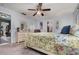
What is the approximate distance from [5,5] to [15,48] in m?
0.77

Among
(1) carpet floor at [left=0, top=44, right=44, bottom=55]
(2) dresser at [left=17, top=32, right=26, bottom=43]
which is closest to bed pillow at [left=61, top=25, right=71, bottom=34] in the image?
(1) carpet floor at [left=0, top=44, right=44, bottom=55]

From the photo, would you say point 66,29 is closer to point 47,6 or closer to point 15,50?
point 47,6

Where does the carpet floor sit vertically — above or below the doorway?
below

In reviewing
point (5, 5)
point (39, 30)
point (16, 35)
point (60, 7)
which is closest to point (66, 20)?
point (60, 7)

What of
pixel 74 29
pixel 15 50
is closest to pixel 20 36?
pixel 15 50

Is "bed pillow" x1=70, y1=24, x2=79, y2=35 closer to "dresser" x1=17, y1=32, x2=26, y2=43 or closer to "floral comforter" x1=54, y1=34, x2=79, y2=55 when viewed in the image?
"floral comforter" x1=54, y1=34, x2=79, y2=55

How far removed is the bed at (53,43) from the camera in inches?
85.7

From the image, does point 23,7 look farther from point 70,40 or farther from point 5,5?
point 70,40

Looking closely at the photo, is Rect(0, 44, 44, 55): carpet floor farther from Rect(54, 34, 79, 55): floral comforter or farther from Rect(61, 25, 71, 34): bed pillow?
Rect(61, 25, 71, 34): bed pillow

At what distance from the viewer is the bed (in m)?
2.18

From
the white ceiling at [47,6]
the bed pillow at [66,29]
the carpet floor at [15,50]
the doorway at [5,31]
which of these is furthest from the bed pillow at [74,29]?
the doorway at [5,31]

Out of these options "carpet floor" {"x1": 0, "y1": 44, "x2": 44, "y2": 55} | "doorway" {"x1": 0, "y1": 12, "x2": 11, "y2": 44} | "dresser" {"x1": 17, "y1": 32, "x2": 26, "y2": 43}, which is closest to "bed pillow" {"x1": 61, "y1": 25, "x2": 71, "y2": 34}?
"carpet floor" {"x1": 0, "y1": 44, "x2": 44, "y2": 55}

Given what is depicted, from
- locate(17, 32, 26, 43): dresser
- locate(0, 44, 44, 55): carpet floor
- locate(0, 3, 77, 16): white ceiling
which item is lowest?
locate(0, 44, 44, 55): carpet floor

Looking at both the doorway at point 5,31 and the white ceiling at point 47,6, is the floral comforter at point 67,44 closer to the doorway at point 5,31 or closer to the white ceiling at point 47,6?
the white ceiling at point 47,6
